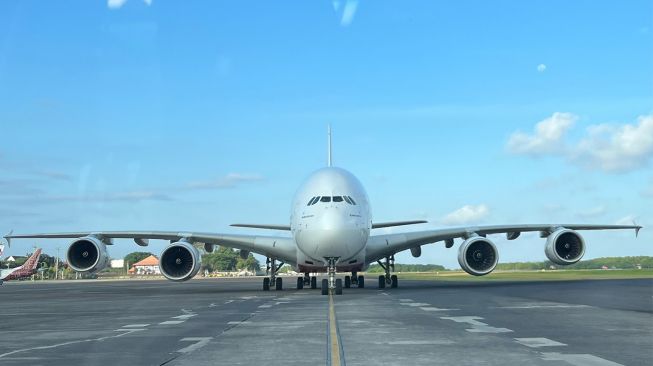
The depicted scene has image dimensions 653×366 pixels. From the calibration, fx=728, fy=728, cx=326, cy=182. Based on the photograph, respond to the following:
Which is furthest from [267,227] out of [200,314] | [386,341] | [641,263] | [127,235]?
[641,263]

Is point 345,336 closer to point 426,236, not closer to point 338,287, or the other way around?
Result: point 338,287

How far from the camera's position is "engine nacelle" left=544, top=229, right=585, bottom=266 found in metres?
31.5

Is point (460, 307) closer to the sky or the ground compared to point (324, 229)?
closer to the ground

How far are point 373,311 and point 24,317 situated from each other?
835 centimetres

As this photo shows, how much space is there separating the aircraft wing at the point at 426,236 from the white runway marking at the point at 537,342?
65.7 feet

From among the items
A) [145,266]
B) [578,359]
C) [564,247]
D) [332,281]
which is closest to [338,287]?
[332,281]

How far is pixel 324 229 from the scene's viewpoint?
2559cm

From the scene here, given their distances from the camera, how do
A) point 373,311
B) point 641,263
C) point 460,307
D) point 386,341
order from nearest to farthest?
point 386,341, point 373,311, point 460,307, point 641,263

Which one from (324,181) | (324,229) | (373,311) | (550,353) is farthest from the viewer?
(324,181)

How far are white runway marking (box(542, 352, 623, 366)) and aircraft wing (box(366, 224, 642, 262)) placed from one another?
2173 centimetres

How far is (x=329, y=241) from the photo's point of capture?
25.6 m

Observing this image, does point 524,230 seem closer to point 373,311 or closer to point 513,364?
point 373,311

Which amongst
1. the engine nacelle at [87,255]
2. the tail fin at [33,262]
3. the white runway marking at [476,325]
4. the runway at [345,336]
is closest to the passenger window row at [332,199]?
the runway at [345,336]

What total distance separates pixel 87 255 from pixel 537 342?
2539cm
